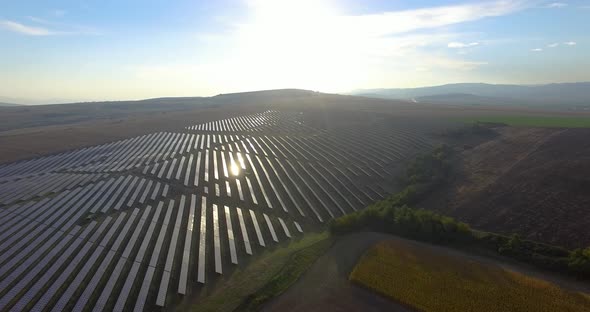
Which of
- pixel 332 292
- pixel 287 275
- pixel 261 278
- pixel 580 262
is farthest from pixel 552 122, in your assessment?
pixel 261 278

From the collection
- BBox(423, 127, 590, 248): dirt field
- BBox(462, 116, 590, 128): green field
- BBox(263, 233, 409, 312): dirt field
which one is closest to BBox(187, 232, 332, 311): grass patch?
BBox(263, 233, 409, 312): dirt field

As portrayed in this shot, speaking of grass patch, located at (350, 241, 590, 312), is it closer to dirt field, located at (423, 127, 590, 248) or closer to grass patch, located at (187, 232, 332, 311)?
grass patch, located at (187, 232, 332, 311)

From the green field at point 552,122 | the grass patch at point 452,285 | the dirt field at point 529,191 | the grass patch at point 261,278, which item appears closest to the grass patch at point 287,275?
the grass patch at point 261,278

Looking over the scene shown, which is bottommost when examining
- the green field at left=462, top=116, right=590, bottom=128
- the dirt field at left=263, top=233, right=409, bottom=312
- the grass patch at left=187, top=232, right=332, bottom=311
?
the grass patch at left=187, top=232, right=332, bottom=311

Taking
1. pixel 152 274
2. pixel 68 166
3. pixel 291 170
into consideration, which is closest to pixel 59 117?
pixel 68 166

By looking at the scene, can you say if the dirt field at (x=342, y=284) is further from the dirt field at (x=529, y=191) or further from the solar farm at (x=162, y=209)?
the solar farm at (x=162, y=209)

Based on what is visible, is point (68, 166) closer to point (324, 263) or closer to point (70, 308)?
point (70, 308)
